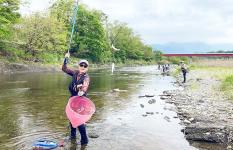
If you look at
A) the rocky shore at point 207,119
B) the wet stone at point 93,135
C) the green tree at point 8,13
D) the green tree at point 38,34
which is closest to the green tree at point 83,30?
the green tree at point 38,34

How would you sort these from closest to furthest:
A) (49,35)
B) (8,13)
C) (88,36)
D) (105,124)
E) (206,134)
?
1. (206,134)
2. (105,124)
3. (8,13)
4. (49,35)
5. (88,36)

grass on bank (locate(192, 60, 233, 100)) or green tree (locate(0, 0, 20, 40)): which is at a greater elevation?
Answer: green tree (locate(0, 0, 20, 40))

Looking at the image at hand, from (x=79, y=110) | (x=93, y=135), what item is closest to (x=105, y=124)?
(x=93, y=135)

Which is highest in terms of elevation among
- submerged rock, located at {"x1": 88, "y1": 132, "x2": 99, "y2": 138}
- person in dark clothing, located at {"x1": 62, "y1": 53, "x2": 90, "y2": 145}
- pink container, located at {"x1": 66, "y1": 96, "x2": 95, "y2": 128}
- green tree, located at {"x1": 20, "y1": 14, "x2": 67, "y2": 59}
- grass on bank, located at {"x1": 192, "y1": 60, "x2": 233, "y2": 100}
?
green tree, located at {"x1": 20, "y1": 14, "x2": 67, "y2": 59}

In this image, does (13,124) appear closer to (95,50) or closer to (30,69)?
(30,69)

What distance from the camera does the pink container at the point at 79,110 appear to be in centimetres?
1095

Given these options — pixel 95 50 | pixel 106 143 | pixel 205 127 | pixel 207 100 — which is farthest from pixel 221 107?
pixel 95 50

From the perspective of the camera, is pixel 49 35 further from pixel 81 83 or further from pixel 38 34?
pixel 81 83

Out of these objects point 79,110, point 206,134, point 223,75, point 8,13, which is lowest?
point 206,134

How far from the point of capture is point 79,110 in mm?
11719

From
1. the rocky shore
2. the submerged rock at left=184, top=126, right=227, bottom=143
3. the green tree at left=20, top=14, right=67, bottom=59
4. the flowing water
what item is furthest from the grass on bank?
the green tree at left=20, top=14, right=67, bottom=59

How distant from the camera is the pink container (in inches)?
431

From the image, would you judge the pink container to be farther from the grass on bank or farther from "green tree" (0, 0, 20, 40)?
"green tree" (0, 0, 20, 40)

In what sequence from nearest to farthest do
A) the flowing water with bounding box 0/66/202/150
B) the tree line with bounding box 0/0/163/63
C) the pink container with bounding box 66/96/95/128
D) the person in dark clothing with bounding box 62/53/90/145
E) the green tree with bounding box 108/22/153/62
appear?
the pink container with bounding box 66/96/95/128 → the person in dark clothing with bounding box 62/53/90/145 → the flowing water with bounding box 0/66/202/150 → the tree line with bounding box 0/0/163/63 → the green tree with bounding box 108/22/153/62
